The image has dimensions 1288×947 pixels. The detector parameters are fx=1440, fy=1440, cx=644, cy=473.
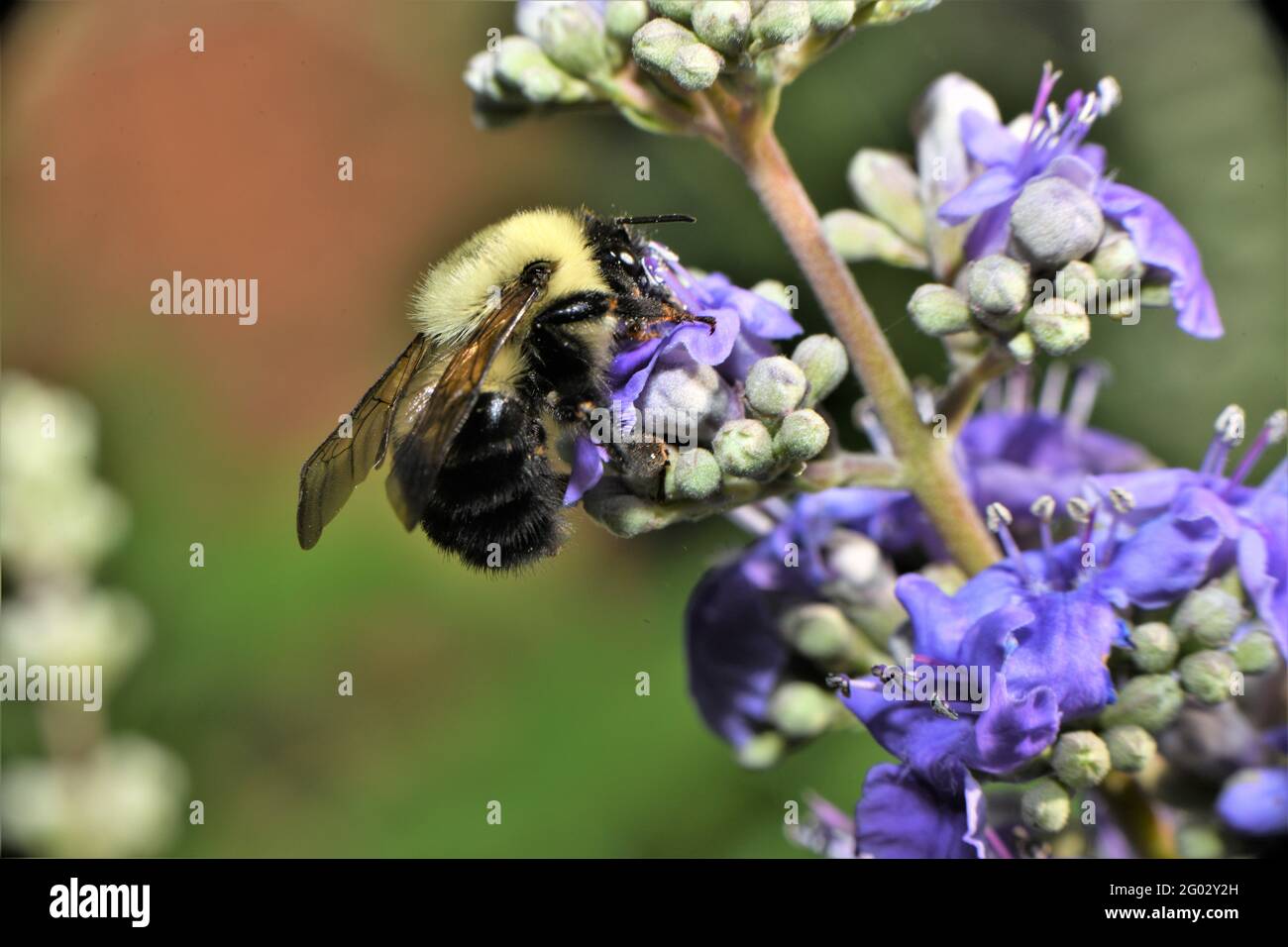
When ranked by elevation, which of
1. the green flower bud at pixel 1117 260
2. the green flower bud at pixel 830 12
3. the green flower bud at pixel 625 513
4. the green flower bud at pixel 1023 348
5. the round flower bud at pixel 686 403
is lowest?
the green flower bud at pixel 625 513

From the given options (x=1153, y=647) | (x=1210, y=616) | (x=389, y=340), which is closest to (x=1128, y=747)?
(x=1153, y=647)

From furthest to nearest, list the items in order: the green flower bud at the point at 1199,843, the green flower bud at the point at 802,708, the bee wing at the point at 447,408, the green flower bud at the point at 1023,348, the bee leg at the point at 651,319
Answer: the green flower bud at the point at 802,708 < the green flower bud at the point at 1199,843 < the bee leg at the point at 651,319 < the green flower bud at the point at 1023,348 < the bee wing at the point at 447,408

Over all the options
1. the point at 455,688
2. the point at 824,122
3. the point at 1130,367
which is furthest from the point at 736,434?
the point at 455,688

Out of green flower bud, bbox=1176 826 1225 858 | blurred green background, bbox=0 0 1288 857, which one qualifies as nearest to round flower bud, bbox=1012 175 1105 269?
green flower bud, bbox=1176 826 1225 858

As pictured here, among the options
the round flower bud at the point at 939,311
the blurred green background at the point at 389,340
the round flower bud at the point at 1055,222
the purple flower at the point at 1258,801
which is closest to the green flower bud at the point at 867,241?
the round flower bud at the point at 939,311

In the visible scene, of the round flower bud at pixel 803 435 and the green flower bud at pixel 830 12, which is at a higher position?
the green flower bud at pixel 830 12

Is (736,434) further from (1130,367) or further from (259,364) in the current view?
(259,364)

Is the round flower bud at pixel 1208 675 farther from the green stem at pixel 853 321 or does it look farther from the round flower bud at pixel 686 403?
the round flower bud at pixel 686 403
